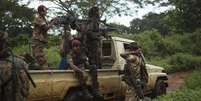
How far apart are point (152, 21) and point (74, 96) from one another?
5607cm

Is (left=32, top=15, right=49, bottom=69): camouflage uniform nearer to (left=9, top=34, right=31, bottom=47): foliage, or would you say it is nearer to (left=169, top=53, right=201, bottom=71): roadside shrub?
(left=9, top=34, right=31, bottom=47): foliage

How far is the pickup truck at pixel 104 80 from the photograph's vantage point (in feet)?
28.5

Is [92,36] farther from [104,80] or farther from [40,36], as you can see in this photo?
[40,36]

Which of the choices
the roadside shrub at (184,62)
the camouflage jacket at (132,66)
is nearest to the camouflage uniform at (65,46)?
the camouflage jacket at (132,66)

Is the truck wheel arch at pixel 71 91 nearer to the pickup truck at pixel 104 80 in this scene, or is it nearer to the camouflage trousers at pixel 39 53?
the pickup truck at pixel 104 80

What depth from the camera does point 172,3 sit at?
18562mm

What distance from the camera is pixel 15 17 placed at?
27.4 metres

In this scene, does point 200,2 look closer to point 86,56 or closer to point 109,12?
point 86,56

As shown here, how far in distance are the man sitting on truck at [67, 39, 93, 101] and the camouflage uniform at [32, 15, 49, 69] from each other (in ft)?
2.04

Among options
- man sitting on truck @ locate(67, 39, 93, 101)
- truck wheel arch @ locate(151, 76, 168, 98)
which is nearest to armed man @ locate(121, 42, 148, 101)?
man sitting on truck @ locate(67, 39, 93, 101)

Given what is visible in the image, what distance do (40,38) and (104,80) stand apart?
1.59 m

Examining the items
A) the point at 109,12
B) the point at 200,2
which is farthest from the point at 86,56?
the point at 109,12

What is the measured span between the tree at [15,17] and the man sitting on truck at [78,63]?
15.9 m

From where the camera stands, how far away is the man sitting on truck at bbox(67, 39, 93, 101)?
31.8ft
